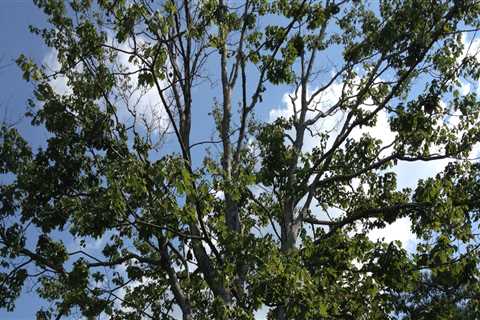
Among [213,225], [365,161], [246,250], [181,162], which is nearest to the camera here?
[181,162]

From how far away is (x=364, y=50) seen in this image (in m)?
11.7

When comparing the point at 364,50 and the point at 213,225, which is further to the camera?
the point at 364,50

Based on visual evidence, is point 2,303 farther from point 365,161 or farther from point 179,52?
point 365,161

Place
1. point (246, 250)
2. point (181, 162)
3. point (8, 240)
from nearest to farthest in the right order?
1. point (181, 162)
2. point (246, 250)
3. point (8, 240)

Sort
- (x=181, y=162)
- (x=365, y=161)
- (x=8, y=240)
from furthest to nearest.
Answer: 1. (x=365, y=161)
2. (x=8, y=240)
3. (x=181, y=162)

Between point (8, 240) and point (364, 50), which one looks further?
point (364, 50)

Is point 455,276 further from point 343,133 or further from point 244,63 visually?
point 244,63

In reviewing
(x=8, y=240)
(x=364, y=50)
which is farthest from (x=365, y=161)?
Result: (x=8, y=240)

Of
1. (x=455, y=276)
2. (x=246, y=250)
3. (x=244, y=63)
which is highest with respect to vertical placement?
(x=244, y=63)

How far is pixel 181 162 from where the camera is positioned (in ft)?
24.5

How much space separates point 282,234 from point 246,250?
2737mm

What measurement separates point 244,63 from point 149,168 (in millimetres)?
4330

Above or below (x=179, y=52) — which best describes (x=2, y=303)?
below

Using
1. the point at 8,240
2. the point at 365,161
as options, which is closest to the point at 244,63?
the point at 365,161
